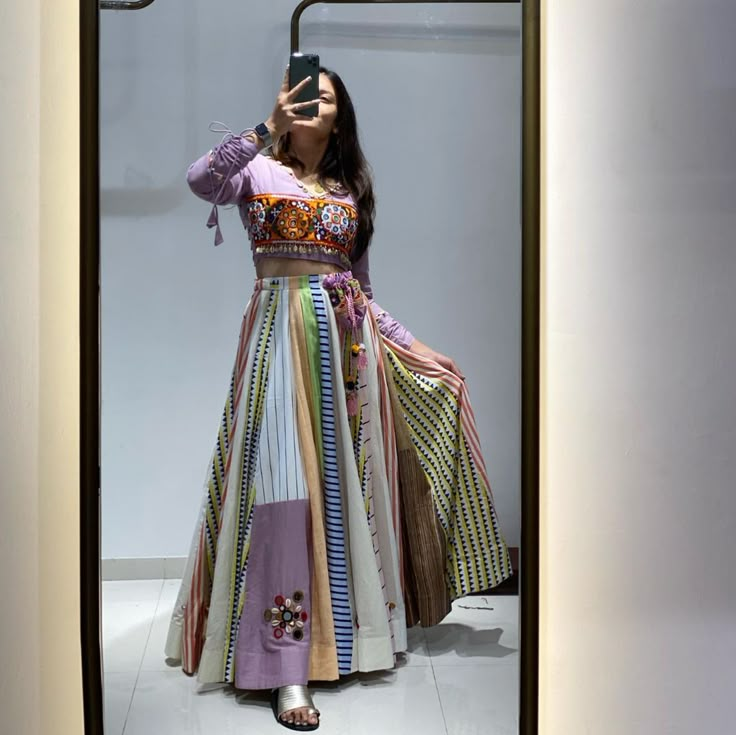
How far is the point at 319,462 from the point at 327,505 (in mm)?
58

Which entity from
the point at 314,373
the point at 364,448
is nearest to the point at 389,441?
the point at 364,448

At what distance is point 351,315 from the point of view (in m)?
1.28

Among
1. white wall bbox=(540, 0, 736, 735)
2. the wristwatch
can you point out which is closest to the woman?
the wristwatch

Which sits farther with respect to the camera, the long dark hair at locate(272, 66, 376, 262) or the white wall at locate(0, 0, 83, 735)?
the long dark hair at locate(272, 66, 376, 262)

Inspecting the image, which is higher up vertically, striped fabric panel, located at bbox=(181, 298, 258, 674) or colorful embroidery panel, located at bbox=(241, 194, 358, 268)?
colorful embroidery panel, located at bbox=(241, 194, 358, 268)

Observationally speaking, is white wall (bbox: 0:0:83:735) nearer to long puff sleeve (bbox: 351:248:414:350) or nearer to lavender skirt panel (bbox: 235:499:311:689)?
lavender skirt panel (bbox: 235:499:311:689)

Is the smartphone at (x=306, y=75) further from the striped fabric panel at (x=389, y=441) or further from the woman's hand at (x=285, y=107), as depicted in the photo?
the striped fabric panel at (x=389, y=441)

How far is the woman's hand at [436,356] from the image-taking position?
1261mm

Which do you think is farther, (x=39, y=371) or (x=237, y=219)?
(x=237, y=219)

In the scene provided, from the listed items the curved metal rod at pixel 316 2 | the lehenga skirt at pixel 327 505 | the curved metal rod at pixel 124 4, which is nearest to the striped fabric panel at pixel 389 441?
the lehenga skirt at pixel 327 505

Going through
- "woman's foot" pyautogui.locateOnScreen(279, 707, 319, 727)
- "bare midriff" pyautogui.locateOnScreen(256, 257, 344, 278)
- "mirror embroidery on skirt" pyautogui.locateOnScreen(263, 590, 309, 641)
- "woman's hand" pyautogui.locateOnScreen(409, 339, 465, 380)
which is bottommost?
→ "woman's foot" pyautogui.locateOnScreen(279, 707, 319, 727)

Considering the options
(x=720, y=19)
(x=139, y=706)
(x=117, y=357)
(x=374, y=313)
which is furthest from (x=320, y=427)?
(x=720, y=19)

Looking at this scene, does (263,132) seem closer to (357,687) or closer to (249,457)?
(249,457)

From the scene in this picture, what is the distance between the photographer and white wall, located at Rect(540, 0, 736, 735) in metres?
1.23
